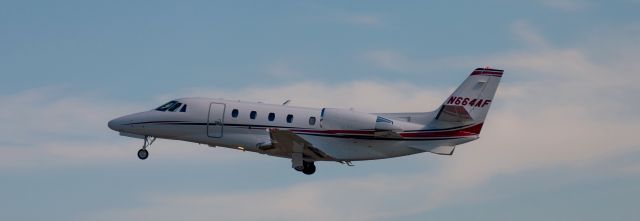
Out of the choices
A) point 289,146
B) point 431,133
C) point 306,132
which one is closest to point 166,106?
point 289,146

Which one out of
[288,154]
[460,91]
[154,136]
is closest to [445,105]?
[460,91]

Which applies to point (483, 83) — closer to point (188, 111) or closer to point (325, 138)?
point (325, 138)

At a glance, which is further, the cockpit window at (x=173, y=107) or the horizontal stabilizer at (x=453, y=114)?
the cockpit window at (x=173, y=107)

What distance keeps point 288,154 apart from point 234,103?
2789 millimetres

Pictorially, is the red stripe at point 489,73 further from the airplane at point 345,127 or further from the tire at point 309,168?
the tire at point 309,168

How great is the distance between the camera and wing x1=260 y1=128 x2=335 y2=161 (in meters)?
68.6

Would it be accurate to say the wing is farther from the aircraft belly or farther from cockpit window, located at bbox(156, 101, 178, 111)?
cockpit window, located at bbox(156, 101, 178, 111)

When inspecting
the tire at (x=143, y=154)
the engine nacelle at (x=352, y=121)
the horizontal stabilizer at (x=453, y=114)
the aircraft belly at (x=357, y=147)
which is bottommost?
the tire at (x=143, y=154)

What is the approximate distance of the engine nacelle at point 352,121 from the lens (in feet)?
229

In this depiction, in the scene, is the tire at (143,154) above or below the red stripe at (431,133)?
below

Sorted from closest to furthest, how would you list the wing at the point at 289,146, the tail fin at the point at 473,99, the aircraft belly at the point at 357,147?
1. the wing at the point at 289,146
2. the tail fin at the point at 473,99
3. the aircraft belly at the point at 357,147

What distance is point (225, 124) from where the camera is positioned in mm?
70875

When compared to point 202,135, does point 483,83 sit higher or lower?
higher

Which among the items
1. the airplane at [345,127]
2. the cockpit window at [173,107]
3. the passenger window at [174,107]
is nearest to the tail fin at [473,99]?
the airplane at [345,127]
